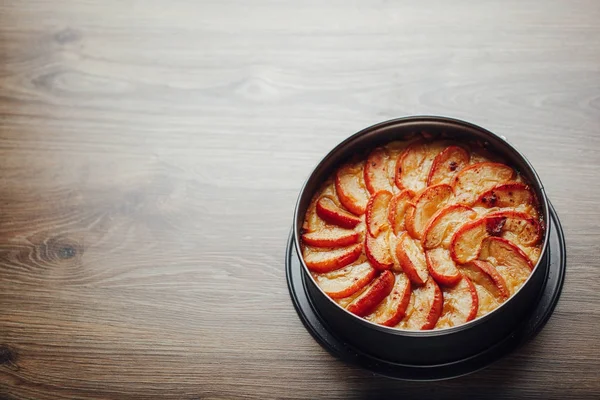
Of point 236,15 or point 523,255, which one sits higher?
point 236,15

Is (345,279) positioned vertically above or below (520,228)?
below

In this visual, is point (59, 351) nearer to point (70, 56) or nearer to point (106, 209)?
point (106, 209)

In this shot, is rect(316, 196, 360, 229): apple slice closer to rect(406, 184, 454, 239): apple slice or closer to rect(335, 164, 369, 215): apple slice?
rect(335, 164, 369, 215): apple slice

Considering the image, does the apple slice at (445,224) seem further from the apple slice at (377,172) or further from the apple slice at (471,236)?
the apple slice at (377,172)

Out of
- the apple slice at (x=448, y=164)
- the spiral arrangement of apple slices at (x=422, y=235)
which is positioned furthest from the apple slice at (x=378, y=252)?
the apple slice at (x=448, y=164)

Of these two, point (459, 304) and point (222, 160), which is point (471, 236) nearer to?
point (459, 304)

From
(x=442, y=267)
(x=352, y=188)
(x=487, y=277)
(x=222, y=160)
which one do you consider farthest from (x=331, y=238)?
(x=222, y=160)

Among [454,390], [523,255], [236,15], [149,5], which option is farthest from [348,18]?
[454,390]
